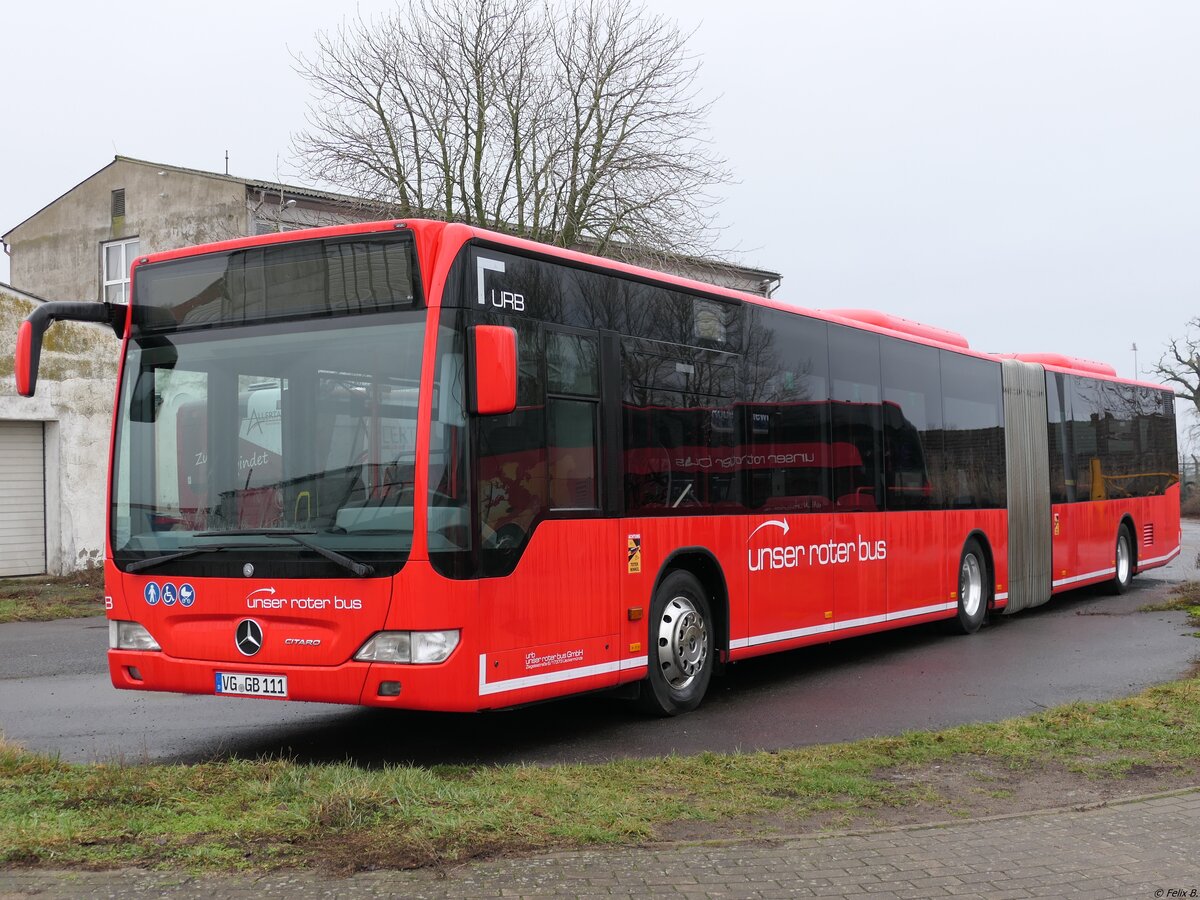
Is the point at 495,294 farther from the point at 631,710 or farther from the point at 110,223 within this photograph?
the point at 110,223

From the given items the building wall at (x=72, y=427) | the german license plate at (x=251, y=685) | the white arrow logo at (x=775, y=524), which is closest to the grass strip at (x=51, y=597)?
the building wall at (x=72, y=427)

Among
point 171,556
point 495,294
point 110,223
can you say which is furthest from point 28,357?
point 110,223

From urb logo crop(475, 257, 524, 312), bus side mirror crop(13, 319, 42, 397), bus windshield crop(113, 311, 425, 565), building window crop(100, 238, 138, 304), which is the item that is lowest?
bus windshield crop(113, 311, 425, 565)

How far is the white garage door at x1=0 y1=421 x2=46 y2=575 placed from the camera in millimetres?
21125

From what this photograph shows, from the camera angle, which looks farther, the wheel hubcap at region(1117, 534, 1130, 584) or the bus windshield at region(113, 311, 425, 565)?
the wheel hubcap at region(1117, 534, 1130, 584)

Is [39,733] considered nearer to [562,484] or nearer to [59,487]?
[562,484]

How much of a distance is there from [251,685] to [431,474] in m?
1.68

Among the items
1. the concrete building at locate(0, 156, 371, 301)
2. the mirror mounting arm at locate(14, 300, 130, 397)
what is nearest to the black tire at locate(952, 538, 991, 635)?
the mirror mounting arm at locate(14, 300, 130, 397)

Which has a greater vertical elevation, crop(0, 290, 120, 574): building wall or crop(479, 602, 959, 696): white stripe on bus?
crop(0, 290, 120, 574): building wall

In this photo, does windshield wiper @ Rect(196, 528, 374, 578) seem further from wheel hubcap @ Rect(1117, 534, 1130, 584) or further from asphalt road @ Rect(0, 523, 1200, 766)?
wheel hubcap @ Rect(1117, 534, 1130, 584)

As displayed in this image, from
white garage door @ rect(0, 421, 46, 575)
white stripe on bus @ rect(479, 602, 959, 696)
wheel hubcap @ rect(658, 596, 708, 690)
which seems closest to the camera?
white stripe on bus @ rect(479, 602, 959, 696)

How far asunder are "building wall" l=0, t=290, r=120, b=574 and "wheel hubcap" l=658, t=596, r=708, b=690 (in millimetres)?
14610

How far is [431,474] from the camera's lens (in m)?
7.14

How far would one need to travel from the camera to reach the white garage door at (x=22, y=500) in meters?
21.1
